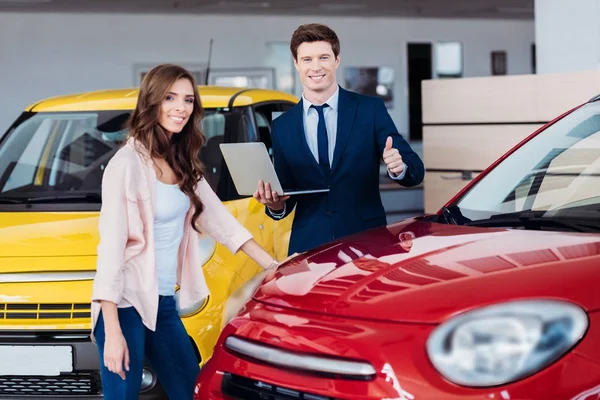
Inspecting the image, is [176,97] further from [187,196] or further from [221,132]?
[221,132]

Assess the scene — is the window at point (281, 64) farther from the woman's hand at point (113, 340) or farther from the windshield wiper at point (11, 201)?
the woman's hand at point (113, 340)

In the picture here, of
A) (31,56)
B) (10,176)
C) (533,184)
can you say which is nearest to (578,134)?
(533,184)

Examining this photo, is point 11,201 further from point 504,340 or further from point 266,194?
point 504,340

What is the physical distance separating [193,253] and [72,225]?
1189mm

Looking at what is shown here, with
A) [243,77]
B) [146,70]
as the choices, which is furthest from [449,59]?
[146,70]

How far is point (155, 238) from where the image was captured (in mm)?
2658

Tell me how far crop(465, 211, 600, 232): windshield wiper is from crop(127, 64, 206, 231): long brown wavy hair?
783mm

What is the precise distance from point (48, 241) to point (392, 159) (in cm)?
152

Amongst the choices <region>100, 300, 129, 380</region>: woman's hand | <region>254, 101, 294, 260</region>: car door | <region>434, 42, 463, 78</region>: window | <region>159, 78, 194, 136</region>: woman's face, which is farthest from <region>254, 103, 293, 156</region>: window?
<region>434, 42, 463, 78</region>: window

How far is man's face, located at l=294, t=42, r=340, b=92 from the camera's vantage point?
3.07 m

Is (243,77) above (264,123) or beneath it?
above

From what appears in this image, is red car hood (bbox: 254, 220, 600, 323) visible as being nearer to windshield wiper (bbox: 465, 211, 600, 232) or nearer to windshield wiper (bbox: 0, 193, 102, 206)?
windshield wiper (bbox: 465, 211, 600, 232)

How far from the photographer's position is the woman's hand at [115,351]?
2453mm

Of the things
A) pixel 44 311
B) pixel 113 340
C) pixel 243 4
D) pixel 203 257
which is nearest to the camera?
pixel 113 340
